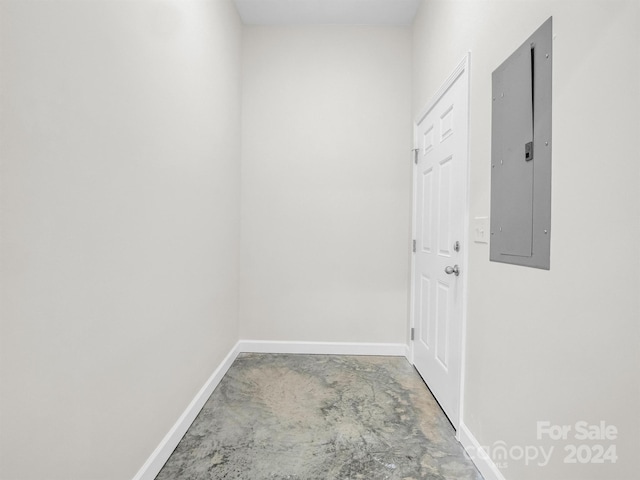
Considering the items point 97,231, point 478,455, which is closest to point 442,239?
point 478,455

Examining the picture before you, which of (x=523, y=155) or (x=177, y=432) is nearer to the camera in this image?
(x=523, y=155)

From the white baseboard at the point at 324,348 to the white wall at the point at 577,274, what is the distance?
1.56 meters

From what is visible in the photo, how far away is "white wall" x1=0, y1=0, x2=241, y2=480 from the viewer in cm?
87

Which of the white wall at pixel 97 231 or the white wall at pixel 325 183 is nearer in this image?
the white wall at pixel 97 231

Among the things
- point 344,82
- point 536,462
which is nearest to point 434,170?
point 344,82

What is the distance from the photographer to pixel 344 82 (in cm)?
318

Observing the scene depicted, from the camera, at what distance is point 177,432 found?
5.87 feet

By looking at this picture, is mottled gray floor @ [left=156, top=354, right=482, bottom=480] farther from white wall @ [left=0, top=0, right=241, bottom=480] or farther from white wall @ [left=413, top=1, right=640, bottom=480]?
white wall @ [left=413, top=1, right=640, bottom=480]

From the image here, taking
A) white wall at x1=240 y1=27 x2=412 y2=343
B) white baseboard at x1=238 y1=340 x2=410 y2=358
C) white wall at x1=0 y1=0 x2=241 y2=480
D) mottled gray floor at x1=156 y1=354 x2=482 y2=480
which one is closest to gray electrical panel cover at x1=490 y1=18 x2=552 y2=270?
mottled gray floor at x1=156 y1=354 x2=482 y2=480

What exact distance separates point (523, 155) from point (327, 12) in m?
2.45

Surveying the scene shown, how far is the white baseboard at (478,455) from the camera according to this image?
58.5 inches

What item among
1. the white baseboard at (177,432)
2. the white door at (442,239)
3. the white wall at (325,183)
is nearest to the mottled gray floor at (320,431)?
the white baseboard at (177,432)

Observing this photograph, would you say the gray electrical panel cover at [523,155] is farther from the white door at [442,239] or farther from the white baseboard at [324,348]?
the white baseboard at [324,348]

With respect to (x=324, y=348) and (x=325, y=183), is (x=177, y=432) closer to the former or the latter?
(x=324, y=348)
